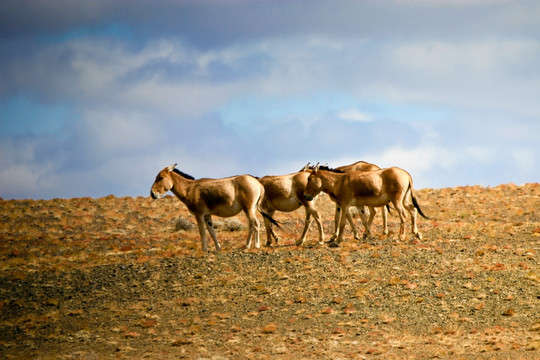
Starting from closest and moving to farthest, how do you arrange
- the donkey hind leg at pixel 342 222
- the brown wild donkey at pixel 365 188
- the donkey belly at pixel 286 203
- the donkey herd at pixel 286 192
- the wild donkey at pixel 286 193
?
the brown wild donkey at pixel 365 188
the donkey herd at pixel 286 192
the donkey hind leg at pixel 342 222
the wild donkey at pixel 286 193
the donkey belly at pixel 286 203

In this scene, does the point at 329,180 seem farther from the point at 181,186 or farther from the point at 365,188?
the point at 181,186

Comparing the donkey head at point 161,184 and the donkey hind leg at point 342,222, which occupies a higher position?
the donkey head at point 161,184

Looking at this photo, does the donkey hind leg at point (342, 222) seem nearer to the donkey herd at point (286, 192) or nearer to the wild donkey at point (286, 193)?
the donkey herd at point (286, 192)

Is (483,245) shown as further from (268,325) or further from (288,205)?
(268,325)

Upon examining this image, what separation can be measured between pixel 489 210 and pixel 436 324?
22774 millimetres

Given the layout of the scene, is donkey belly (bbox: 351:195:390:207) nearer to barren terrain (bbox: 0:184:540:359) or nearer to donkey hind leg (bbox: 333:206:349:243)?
donkey hind leg (bbox: 333:206:349:243)

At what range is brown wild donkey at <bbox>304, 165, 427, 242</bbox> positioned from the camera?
78.6ft

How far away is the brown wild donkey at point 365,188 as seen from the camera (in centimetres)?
2397

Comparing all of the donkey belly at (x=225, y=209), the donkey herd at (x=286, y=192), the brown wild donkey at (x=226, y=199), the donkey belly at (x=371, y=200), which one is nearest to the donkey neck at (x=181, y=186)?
the donkey herd at (x=286, y=192)

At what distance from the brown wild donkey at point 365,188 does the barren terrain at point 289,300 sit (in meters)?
1.52

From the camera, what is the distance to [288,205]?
84.8ft

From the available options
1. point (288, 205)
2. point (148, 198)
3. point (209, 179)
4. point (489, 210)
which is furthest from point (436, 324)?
point (148, 198)

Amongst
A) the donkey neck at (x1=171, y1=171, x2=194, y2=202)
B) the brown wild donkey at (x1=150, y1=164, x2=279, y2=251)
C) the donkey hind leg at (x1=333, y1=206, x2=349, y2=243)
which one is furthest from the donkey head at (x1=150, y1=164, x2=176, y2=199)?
the donkey hind leg at (x1=333, y1=206, x2=349, y2=243)

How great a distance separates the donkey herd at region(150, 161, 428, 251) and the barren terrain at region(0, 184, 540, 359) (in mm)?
1344
